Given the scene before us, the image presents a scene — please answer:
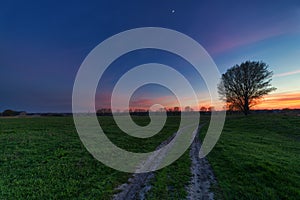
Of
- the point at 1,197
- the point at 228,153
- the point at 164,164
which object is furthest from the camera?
the point at 228,153

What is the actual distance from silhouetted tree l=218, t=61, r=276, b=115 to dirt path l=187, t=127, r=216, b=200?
51337mm

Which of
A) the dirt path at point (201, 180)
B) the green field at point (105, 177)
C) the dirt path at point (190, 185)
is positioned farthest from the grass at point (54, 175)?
the dirt path at point (201, 180)

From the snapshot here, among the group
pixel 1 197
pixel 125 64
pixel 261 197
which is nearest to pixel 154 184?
pixel 261 197

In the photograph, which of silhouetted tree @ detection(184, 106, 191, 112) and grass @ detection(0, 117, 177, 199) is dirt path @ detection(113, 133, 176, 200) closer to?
grass @ detection(0, 117, 177, 199)

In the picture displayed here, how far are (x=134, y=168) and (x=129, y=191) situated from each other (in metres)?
3.70

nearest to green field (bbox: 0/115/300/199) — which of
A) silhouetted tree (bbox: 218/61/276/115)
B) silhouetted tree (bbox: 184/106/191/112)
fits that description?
silhouetted tree (bbox: 218/61/276/115)

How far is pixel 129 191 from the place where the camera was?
886 cm

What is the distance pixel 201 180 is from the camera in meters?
10.4

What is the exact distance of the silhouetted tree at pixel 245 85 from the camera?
57.3 metres

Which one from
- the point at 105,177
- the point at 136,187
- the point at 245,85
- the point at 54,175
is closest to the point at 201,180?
the point at 136,187

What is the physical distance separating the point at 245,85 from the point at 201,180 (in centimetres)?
5572

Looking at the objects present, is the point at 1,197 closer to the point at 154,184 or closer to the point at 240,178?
the point at 154,184

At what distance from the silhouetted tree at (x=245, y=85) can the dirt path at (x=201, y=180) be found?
51.3 m

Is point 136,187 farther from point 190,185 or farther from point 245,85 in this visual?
point 245,85
